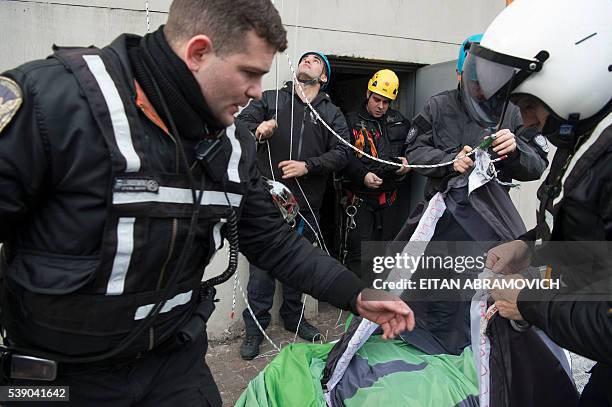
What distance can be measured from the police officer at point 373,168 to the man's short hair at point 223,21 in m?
3.09

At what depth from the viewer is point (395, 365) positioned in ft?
9.66

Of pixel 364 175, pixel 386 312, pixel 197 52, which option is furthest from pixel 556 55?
pixel 364 175

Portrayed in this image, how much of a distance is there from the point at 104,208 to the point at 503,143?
244 cm

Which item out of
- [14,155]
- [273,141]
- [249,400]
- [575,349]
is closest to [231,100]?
[14,155]

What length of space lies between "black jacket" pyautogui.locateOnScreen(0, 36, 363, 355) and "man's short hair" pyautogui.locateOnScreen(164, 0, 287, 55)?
7.2 inches

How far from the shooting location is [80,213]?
1.33 m

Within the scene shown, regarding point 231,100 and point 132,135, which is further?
point 231,100

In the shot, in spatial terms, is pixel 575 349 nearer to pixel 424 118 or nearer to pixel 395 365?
pixel 395 365

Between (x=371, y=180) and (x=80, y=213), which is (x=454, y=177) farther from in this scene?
(x=80, y=213)

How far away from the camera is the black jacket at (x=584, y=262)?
145 centimetres

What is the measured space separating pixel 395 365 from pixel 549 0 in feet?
6.66

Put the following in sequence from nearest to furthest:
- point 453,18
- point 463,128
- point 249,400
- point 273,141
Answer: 1. point 249,400
2. point 463,128
3. point 273,141
4. point 453,18

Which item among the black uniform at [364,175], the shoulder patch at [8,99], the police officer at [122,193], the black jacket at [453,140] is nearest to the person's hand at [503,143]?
the black jacket at [453,140]

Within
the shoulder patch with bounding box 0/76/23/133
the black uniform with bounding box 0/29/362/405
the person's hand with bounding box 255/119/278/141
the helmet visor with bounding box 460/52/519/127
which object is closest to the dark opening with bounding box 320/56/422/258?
the person's hand with bounding box 255/119/278/141
